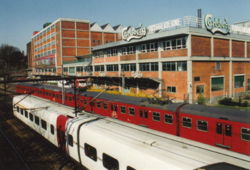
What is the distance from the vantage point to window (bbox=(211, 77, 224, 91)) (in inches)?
1154

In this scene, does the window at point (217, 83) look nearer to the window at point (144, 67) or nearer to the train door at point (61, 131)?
→ the window at point (144, 67)

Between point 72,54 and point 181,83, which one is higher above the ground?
point 72,54

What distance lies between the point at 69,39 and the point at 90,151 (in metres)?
57.8

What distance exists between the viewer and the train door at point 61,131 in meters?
11.6

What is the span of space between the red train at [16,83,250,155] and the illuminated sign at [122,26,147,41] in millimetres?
15859

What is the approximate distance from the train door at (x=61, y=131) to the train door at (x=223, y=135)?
8637 millimetres

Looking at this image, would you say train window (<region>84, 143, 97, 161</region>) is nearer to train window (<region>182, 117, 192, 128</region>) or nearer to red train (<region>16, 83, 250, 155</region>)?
red train (<region>16, 83, 250, 155</region>)

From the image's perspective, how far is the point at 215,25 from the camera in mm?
29016

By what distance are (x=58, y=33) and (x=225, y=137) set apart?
60326 millimetres

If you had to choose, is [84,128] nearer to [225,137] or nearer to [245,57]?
[225,137]

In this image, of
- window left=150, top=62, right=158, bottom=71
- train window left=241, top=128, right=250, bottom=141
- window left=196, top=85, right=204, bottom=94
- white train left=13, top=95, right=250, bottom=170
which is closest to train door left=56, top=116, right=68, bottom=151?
white train left=13, top=95, right=250, bottom=170

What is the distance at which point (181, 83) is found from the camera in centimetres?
2653

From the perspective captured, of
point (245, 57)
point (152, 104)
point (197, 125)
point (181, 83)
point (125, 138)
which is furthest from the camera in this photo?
point (245, 57)

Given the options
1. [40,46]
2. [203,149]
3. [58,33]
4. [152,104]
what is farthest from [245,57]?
[40,46]
